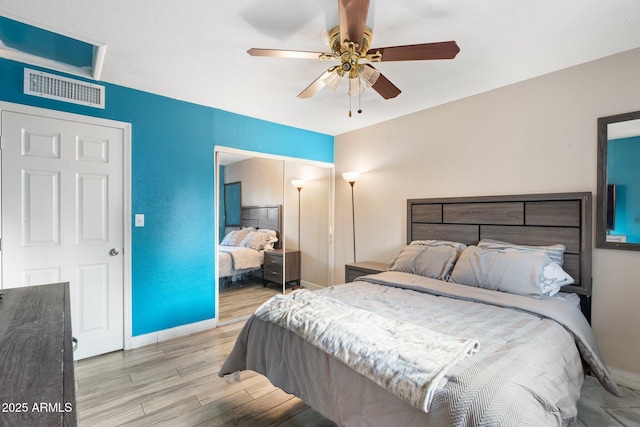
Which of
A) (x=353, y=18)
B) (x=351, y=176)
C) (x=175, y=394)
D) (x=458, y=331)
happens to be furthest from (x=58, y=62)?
(x=458, y=331)

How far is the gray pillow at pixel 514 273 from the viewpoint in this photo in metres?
2.23

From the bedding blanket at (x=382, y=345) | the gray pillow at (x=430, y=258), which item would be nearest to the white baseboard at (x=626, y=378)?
the gray pillow at (x=430, y=258)

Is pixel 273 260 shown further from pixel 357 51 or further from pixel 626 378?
pixel 626 378

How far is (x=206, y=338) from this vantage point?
3123 mm

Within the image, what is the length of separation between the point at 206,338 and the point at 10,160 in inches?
87.7

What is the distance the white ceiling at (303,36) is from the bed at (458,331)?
3.82 ft

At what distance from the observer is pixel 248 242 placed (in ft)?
12.5

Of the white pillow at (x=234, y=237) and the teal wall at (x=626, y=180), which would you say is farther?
the white pillow at (x=234, y=237)

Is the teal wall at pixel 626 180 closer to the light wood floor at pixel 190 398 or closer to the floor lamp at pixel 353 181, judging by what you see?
the light wood floor at pixel 190 398

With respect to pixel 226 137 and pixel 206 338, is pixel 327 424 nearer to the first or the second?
pixel 206 338

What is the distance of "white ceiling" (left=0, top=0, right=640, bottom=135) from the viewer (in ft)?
5.77

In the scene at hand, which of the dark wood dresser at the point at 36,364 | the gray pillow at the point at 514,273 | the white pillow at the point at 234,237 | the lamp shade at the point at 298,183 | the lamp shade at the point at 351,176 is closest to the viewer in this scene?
the dark wood dresser at the point at 36,364

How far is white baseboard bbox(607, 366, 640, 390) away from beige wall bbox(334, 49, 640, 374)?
1.3 inches

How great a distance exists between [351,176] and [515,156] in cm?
188
